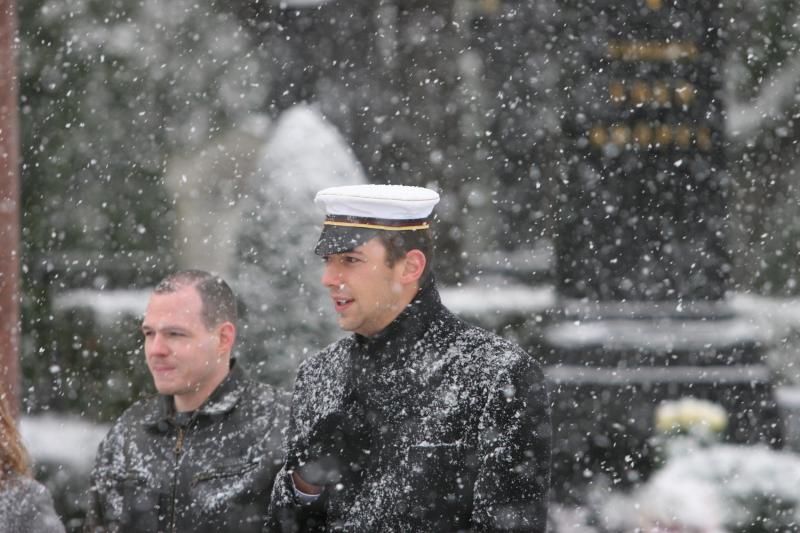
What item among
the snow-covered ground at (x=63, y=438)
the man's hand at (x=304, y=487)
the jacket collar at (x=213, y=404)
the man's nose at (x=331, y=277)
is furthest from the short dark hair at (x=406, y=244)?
the snow-covered ground at (x=63, y=438)

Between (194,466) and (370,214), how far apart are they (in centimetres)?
125

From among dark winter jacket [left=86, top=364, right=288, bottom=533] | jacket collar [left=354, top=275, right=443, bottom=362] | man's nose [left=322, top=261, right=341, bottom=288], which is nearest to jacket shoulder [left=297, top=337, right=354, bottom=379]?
jacket collar [left=354, top=275, right=443, bottom=362]

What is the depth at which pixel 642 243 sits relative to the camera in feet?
20.4

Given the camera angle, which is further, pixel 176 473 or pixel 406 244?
pixel 176 473

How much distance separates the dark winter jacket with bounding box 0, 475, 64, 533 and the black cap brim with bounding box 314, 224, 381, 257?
982 millimetres

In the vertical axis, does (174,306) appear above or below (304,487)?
above

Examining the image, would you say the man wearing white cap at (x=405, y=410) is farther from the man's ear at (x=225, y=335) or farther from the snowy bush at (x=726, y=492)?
the snowy bush at (x=726, y=492)

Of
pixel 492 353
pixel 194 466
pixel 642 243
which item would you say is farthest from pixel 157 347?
pixel 642 243

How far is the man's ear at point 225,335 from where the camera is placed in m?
3.77

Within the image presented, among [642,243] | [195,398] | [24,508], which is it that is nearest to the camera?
[24,508]

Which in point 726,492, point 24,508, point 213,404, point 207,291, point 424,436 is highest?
point 726,492

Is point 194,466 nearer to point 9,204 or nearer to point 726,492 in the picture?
point 9,204

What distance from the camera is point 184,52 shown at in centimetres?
695

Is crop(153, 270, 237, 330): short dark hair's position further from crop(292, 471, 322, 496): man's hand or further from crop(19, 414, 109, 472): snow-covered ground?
crop(19, 414, 109, 472): snow-covered ground
